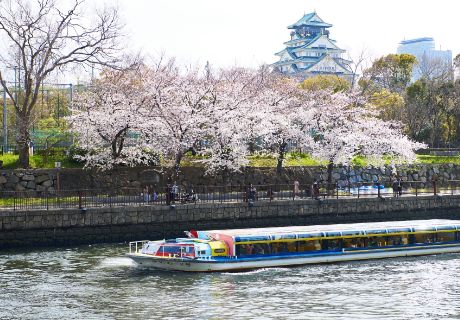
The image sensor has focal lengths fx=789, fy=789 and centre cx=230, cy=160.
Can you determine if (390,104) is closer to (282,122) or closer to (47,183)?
(282,122)

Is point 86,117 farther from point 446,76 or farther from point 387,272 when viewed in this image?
point 446,76

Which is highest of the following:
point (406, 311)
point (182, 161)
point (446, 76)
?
point (446, 76)

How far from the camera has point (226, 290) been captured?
3684cm

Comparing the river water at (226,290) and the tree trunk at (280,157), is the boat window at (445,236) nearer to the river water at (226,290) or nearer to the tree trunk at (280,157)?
the river water at (226,290)

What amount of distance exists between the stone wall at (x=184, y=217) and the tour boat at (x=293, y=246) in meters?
3.83

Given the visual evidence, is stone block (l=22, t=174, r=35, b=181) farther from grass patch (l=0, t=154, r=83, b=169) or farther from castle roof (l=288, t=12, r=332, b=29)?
castle roof (l=288, t=12, r=332, b=29)

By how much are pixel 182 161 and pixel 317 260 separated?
2601 cm

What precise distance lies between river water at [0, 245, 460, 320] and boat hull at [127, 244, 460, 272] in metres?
0.53

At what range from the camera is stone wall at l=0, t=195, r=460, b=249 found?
50.0 metres

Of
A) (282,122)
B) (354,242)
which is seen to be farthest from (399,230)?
(282,122)

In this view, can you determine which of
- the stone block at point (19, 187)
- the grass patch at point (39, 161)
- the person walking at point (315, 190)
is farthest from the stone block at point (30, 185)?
the person walking at point (315, 190)

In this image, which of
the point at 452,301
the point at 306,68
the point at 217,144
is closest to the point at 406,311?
the point at 452,301

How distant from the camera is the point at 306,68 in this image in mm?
157500

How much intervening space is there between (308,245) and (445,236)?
9791 mm
